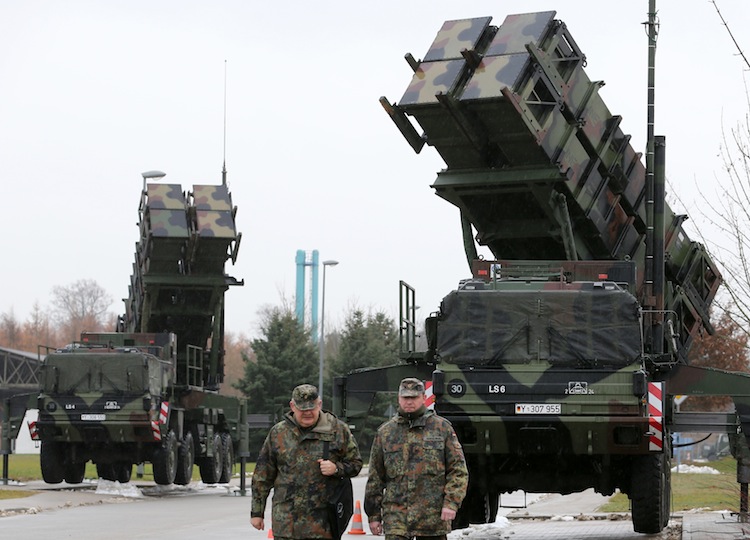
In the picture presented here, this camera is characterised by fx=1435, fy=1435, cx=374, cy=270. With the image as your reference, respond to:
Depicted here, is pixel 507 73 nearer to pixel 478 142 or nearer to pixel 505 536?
pixel 478 142

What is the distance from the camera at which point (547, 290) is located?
13.9m

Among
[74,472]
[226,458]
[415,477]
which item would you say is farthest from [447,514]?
[226,458]

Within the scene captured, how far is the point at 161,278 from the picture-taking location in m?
26.0

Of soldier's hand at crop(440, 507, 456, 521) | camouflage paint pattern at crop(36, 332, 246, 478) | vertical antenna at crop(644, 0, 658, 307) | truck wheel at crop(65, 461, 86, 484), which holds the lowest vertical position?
soldier's hand at crop(440, 507, 456, 521)

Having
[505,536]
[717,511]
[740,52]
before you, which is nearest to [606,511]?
[717,511]

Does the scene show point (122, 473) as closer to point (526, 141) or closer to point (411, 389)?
point (526, 141)

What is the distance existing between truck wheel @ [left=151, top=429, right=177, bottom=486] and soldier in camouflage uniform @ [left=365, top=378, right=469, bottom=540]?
17.9m

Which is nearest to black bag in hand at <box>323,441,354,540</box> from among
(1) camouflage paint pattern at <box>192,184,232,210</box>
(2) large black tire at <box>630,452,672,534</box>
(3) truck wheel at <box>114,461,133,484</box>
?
(2) large black tire at <box>630,452,672,534</box>

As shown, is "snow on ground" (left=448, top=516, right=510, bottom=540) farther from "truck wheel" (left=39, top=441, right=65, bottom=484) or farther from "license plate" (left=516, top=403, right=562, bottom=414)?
"truck wheel" (left=39, top=441, right=65, bottom=484)

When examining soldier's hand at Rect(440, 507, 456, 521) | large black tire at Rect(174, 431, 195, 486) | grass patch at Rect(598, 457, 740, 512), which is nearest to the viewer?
soldier's hand at Rect(440, 507, 456, 521)

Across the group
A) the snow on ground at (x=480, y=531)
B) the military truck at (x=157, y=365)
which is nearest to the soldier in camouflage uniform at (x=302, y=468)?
the snow on ground at (x=480, y=531)

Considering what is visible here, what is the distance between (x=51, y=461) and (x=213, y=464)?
184 inches

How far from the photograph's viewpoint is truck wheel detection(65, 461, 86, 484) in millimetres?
26844

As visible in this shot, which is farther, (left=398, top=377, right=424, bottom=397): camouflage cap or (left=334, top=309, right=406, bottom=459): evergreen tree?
(left=334, top=309, right=406, bottom=459): evergreen tree
